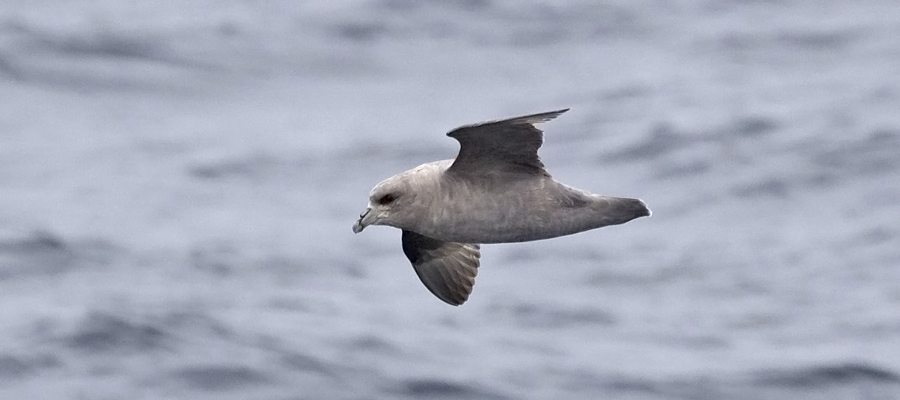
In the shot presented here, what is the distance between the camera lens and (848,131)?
27.4 m

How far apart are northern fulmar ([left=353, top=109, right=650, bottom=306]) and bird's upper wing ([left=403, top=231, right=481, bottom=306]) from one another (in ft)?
4.18

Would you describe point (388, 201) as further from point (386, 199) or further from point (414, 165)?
point (414, 165)

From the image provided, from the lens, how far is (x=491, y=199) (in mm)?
9797

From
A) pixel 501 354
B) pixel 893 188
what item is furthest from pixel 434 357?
pixel 893 188

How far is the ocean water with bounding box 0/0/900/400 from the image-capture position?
20.6m

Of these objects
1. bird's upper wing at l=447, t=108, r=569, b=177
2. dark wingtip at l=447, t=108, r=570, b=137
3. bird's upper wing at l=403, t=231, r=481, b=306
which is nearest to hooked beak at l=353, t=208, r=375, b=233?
bird's upper wing at l=447, t=108, r=569, b=177

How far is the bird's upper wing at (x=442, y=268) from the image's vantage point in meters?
11.3

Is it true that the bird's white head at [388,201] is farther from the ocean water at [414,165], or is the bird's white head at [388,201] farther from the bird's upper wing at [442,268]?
the ocean water at [414,165]

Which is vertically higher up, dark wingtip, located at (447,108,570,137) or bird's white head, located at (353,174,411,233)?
dark wingtip, located at (447,108,570,137)

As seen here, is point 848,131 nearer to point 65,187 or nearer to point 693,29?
point 693,29

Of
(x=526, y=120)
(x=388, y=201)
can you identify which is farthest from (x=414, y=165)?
(x=526, y=120)

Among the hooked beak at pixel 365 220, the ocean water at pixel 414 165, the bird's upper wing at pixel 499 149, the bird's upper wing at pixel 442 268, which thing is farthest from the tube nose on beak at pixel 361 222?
the ocean water at pixel 414 165

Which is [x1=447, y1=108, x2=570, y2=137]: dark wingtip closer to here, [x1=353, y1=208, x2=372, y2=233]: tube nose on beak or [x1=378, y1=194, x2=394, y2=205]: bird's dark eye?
[x1=378, y1=194, x2=394, y2=205]: bird's dark eye

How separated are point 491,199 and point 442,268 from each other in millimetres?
1605
